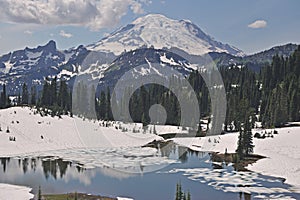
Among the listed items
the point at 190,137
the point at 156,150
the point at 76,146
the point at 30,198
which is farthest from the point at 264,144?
the point at 30,198

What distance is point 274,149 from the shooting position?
182 ft

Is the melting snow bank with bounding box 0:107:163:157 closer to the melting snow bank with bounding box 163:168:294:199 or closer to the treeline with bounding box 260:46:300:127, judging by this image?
the treeline with bounding box 260:46:300:127

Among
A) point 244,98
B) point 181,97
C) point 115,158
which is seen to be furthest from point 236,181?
point 181,97

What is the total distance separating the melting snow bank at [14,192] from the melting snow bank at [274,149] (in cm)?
2432

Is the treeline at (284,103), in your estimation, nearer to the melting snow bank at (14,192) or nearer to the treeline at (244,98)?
the treeline at (244,98)

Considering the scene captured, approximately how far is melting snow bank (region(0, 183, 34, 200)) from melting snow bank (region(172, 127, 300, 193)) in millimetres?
24323

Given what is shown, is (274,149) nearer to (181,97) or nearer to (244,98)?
(244,98)

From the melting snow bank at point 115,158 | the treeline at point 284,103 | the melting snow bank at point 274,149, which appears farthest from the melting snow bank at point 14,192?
the treeline at point 284,103

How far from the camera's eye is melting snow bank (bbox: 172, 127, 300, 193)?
4484cm

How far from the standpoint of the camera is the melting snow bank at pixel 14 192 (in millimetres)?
35156

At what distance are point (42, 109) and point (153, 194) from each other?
51935mm

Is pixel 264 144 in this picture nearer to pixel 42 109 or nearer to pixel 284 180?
pixel 284 180

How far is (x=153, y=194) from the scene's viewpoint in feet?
121

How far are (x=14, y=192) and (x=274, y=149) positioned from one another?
3471 cm
